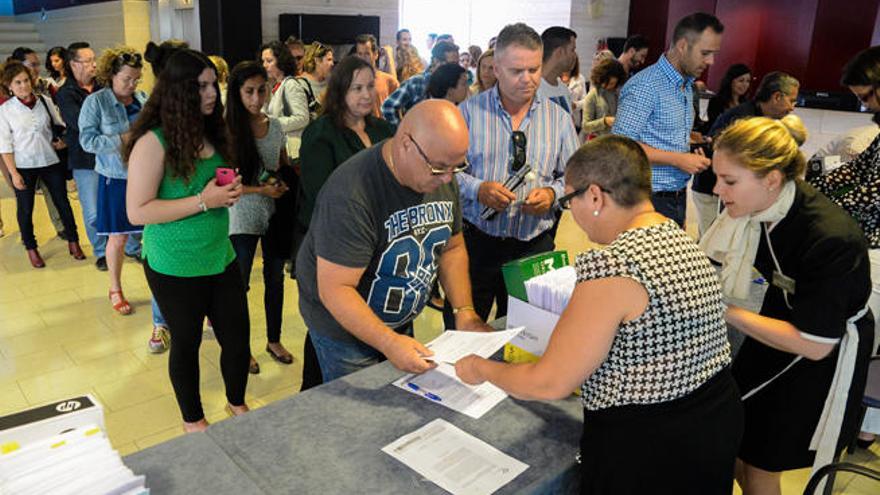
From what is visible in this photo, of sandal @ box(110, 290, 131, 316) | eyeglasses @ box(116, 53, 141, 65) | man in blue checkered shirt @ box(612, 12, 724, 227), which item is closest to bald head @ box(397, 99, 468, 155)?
Answer: man in blue checkered shirt @ box(612, 12, 724, 227)

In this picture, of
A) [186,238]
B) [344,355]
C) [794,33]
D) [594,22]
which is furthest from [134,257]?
[594,22]

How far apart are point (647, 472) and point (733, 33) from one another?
10.3m

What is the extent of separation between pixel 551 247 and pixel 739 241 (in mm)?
1119

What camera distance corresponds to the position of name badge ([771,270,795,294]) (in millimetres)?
Result: 1783

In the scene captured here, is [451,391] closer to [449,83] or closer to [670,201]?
[670,201]

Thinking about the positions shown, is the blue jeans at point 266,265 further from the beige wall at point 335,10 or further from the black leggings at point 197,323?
the beige wall at point 335,10

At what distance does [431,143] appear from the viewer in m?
1.72

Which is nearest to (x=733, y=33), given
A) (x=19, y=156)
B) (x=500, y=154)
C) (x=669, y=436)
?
(x=500, y=154)

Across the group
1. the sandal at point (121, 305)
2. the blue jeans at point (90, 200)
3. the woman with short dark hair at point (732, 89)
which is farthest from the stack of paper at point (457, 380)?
the woman with short dark hair at point (732, 89)

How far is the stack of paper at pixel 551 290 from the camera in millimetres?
1716

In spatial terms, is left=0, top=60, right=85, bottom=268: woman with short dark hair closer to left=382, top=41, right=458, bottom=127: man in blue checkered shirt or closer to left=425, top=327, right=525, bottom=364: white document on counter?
left=382, top=41, right=458, bottom=127: man in blue checkered shirt

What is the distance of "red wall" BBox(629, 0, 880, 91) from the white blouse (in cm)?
895

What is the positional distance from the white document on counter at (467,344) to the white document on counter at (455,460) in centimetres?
22

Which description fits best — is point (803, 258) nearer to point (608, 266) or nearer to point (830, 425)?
point (830, 425)
